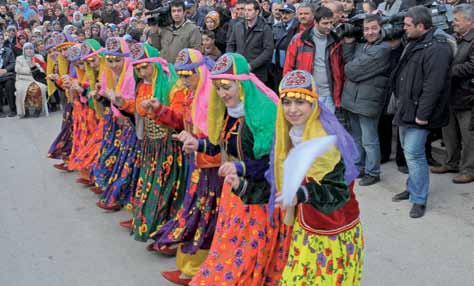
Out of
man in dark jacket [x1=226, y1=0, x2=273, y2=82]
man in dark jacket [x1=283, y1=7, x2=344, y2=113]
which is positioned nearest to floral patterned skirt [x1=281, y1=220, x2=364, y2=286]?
man in dark jacket [x1=283, y1=7, x2=344, y2=113]

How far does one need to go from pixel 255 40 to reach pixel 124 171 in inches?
122

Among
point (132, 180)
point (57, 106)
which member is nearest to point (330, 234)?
point (132, 180)

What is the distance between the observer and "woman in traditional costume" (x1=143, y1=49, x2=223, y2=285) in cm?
447

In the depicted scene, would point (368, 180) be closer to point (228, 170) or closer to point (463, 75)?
point (463, 75)

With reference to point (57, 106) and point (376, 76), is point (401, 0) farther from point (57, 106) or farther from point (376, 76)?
point (57, 106)

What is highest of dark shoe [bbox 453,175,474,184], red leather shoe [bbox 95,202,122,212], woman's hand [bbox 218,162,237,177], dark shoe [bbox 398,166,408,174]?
woman's hand [bbox 218,162,237,177]

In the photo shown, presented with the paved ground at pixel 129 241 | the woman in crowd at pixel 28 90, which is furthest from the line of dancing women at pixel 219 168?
the woman in crowd at pixel 28 90

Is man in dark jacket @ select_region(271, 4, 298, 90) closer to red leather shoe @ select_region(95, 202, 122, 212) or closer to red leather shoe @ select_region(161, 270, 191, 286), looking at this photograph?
red leather shoe @ select_region(95, 202, 122, 212)

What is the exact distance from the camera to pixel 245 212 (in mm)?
3889

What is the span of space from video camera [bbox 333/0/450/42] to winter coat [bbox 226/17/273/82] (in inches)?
59.4

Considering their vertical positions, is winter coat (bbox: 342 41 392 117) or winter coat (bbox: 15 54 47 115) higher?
winter coat (bbox: 342 41 392 117)

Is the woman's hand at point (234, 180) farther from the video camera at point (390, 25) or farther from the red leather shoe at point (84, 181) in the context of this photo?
the red leather shoe at point (84, 181)

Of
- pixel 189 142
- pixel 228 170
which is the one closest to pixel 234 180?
pixel 228 170

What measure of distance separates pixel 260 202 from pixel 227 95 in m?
0.74
